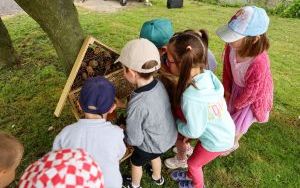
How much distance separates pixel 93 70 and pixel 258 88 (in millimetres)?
1481

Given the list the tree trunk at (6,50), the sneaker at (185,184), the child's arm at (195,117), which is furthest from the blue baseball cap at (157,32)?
the tree trunk at (6,50)

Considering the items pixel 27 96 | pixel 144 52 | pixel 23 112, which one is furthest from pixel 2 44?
pixel 144 52

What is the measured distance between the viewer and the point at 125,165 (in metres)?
3.75

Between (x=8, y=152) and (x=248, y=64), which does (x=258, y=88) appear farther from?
(x=8, y=152)

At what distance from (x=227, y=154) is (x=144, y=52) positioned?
180 centimetres

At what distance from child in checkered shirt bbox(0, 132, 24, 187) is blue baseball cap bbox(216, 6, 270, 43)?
186 cm

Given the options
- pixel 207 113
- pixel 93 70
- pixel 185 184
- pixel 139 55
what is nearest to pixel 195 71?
pixel 207 113

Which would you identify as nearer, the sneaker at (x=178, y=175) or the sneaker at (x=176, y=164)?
the sneaker at (x=178, y=175)

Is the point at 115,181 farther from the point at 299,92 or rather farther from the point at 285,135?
the point at 299,92

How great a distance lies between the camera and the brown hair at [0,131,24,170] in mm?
1982

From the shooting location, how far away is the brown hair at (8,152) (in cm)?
198

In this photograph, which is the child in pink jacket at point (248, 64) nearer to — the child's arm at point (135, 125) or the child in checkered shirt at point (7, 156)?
the child's arm at point (135, 125)

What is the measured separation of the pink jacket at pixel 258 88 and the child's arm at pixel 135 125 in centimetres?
98

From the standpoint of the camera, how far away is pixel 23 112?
466 centimetres
